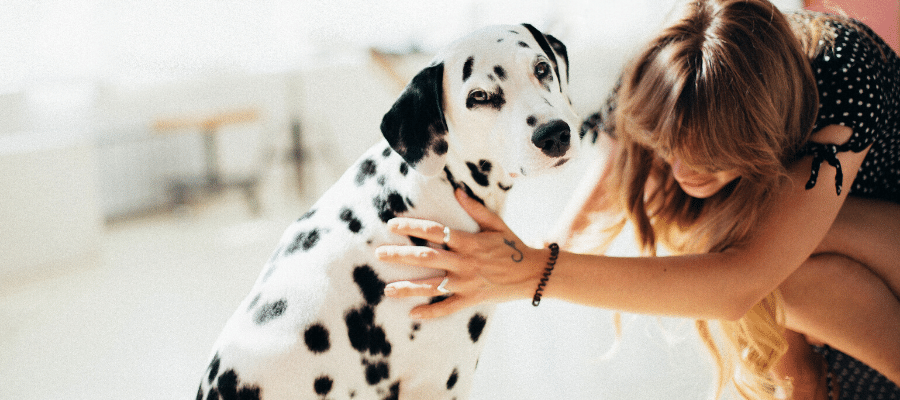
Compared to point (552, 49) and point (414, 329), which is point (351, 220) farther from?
point (552, 49)

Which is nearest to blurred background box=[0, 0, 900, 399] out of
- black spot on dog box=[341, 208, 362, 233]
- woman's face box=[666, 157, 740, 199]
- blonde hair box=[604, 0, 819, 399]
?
blonde hair box=[604, 0, 819, 399]

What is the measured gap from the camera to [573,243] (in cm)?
191

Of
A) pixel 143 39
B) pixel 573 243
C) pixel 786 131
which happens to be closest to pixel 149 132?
pixel 143 39

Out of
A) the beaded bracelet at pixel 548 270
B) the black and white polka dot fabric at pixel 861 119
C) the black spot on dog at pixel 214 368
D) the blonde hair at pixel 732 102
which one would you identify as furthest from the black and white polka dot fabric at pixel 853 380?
the black spot on dog at pixel 214 368

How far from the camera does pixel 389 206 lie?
46.2 inches

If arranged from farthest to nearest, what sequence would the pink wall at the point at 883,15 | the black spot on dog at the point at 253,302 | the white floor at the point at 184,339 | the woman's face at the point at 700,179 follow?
1. the pink wall at the point at 883,15
2. the white floor at the point at 184,339
3. the woman's face at the point at 700,179
4. the black spot on dog at the point at 253,302

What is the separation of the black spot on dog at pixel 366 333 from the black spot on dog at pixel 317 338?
0.04 metres

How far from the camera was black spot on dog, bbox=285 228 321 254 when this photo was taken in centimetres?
117

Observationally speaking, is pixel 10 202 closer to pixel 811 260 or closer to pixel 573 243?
pixel 573 243

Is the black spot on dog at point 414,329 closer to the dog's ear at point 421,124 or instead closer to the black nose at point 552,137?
the dog's ear at point 421,124

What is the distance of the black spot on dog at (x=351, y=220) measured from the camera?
116 cm

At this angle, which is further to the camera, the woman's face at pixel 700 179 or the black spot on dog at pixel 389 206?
the woman's face at pixel 700 179

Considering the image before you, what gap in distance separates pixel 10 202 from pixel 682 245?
343cm

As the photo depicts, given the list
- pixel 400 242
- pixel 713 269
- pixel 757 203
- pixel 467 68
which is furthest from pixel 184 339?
pixel 757 203
